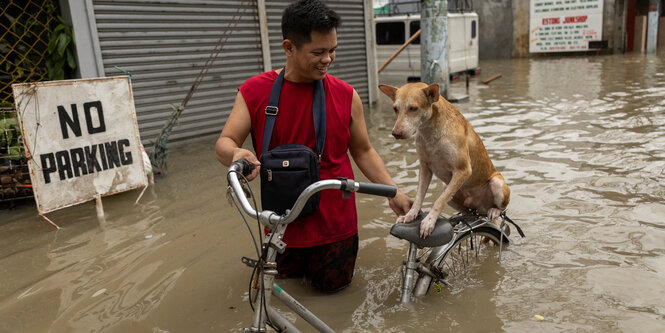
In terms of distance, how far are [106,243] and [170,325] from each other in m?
1.68

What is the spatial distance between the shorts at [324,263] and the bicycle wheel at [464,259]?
0.51 m

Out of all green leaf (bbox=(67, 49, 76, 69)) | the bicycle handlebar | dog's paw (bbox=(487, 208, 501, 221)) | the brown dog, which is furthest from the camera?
green leaf (bbox=(67, 49, 76, 69))

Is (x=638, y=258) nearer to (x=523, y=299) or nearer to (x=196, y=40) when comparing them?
(x=523, y=299)

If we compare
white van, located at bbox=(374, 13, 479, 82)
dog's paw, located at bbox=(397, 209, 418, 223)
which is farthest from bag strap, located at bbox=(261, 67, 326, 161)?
white van, located at bbox=(374, 13, 479, 82)

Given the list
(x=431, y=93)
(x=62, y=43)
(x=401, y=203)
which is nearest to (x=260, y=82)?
(x=431, y=93)

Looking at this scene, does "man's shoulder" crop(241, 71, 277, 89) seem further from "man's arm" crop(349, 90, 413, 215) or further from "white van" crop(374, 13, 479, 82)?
"white van" crop(374, 13, 479, 82)

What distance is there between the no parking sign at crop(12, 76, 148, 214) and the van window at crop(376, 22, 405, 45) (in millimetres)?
11522

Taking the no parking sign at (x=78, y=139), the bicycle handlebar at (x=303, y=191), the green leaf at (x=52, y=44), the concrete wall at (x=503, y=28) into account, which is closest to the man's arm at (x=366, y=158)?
the bicycle handlebar at (x=303, y=191)

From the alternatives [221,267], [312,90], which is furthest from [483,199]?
[221,267]

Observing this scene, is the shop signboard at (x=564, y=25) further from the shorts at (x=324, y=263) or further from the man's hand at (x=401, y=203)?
the shorts at (x=324, y=263)

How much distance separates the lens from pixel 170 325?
10.2ft

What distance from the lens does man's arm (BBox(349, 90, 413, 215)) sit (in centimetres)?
313

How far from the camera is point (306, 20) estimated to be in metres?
2.59

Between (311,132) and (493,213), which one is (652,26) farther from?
(311,132)
